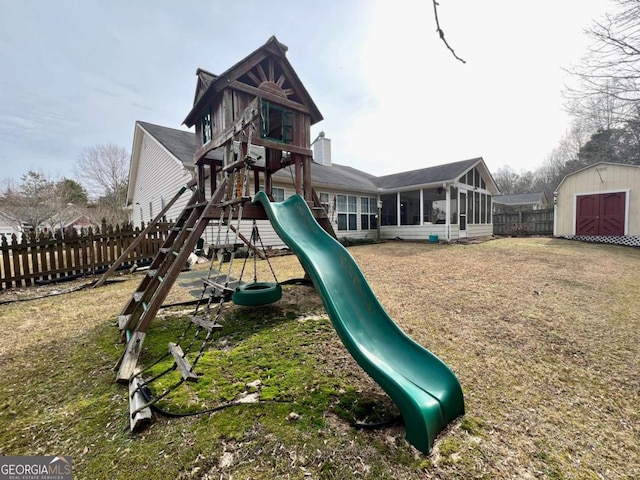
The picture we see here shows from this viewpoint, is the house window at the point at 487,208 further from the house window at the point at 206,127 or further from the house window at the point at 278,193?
the house window at the point at 206,127

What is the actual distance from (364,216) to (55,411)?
48.2ft

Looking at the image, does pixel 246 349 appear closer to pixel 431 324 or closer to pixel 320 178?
pixel 431 324

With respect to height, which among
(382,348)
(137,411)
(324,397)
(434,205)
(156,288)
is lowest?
(324,397)

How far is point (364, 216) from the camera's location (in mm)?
15812

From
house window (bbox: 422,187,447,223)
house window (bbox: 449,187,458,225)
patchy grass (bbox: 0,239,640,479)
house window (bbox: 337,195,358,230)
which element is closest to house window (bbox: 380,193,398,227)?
house window (bbox: 422,187,447,223)

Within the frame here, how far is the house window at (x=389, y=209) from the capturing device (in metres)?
16.0

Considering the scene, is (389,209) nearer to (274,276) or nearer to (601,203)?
(601,203)

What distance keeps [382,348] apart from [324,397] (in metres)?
0.61

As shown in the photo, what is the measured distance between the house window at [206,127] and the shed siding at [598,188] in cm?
1755

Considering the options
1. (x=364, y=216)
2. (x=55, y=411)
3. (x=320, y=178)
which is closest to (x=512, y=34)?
(x=55, y=411)

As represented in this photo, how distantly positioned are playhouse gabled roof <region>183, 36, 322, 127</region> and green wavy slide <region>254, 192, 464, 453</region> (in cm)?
275

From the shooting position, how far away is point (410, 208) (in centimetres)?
1617

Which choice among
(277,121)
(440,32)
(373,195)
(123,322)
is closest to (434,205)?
(373,195)

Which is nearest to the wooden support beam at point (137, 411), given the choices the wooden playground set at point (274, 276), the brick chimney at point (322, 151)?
the wooden playground set at point (274, 276)
